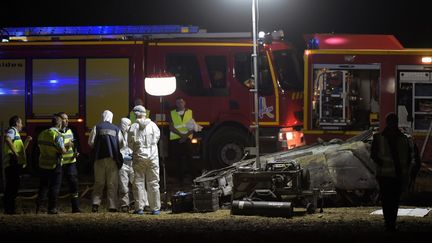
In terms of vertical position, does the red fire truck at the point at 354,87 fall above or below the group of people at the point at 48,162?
above

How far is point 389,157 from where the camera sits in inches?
384

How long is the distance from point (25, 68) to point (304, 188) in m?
8.20

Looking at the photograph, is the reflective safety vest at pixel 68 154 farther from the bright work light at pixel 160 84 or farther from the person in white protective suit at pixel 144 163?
the bright work light at pixel 160 84

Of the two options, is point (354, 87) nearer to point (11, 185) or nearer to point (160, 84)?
point (160, 84)

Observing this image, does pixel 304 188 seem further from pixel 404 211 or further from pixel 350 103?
pixel 350 103

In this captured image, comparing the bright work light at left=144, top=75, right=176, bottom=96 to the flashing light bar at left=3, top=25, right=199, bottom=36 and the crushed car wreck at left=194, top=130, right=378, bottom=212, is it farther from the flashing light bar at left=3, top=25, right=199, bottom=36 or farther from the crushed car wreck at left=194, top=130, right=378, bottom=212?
the flashing light bar at left=3, top=25, right=199, bottom=36

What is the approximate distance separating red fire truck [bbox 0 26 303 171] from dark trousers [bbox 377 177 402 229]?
23.4 ft

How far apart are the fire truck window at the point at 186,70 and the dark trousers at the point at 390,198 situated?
8086mm

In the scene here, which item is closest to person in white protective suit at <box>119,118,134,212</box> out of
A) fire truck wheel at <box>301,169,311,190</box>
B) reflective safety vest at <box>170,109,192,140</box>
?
fire truck wheel at <box>301,169,311,190</box>

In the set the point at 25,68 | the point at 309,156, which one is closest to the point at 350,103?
the point at 309,156

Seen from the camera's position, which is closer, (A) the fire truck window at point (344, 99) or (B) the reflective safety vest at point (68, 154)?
(B) the reflective safety vest at point (68, 154)

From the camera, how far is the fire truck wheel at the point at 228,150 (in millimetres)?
16844

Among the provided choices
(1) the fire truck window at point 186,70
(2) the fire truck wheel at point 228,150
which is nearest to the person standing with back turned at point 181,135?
(2) the fire truck wheel at point 228,150

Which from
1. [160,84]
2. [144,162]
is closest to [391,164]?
Result: [144,162]
